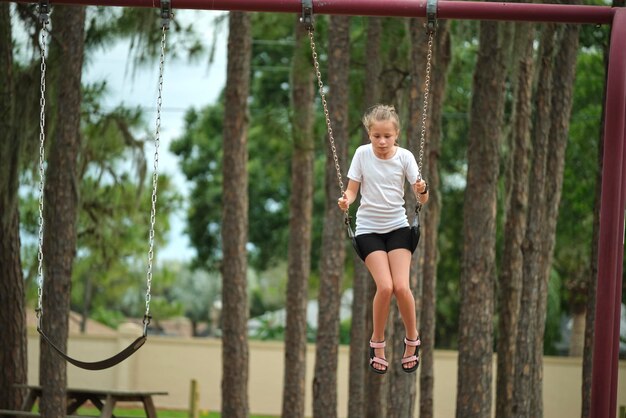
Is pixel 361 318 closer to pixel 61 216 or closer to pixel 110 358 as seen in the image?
pixel 61 216

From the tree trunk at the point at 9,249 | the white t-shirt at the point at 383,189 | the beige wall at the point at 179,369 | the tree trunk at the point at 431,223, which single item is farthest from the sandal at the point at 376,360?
the beige wall at the point at 179,369

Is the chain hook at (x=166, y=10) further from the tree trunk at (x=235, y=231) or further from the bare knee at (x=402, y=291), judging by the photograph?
the tree trunk at (x=235, y=231)

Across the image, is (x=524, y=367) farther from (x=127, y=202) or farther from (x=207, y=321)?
(x=207, y=321)

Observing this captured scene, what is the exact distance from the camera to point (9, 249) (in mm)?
13102

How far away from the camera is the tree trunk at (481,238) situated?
1229 centimetres

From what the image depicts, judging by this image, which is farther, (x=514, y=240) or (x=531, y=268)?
(x=514, y=240)

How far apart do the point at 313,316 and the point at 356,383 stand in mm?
15598

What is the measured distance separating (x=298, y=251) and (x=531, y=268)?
515cm

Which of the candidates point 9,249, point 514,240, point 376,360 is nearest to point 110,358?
point 376,360

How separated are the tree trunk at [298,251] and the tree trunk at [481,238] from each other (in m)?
4.87

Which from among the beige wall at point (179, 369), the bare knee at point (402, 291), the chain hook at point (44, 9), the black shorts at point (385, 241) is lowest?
the beige wall at point (179, 369)

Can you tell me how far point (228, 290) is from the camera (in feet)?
50.2

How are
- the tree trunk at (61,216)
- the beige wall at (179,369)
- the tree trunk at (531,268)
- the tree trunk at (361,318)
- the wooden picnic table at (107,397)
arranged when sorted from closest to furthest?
the tree trunk at (61,216) → the wooden picnic table at (107,397) → the tree trunk at (531,268) → the tree trunk at (361,318) → the beige wall at (179,369)

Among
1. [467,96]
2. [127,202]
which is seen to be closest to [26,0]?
[127,202]
